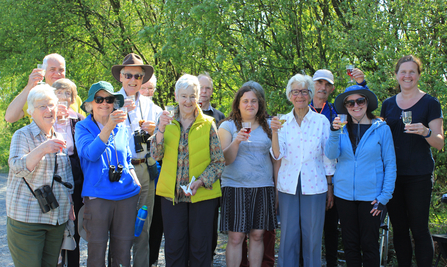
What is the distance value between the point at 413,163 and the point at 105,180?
3263 mm

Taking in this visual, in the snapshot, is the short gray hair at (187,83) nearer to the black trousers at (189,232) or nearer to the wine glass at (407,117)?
the black trousers at (189,232)

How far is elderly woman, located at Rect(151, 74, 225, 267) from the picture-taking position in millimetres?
3658

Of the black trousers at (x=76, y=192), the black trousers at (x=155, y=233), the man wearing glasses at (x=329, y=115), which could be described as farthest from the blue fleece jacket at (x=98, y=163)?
the man wearing glasses at (x=329, y=115)

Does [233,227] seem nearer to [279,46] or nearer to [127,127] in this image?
[127,127]

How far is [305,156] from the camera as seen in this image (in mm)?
3916

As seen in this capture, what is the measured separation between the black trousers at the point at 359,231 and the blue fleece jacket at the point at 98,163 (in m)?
2.26

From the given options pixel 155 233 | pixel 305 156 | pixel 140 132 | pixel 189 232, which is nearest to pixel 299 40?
pixel 305 156

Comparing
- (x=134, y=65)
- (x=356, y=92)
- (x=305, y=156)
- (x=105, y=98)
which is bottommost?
(x=305, y=156)

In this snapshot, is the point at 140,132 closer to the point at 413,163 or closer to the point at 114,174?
the point at 114,174

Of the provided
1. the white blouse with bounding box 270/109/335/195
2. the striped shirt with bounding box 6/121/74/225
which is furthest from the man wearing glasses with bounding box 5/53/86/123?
the white blouse with bounding box 270/109/335/195

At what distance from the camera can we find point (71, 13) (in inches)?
465

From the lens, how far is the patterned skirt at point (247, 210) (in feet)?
12.8

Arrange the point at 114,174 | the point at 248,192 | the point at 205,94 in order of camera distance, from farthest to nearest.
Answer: the point at 205,94, the point at 248,192, the point at 114,174

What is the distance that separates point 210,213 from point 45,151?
1683mm
